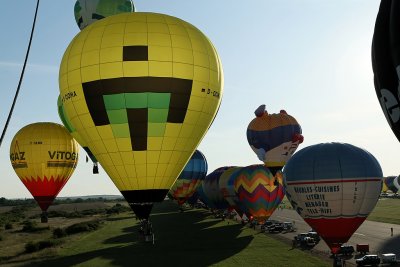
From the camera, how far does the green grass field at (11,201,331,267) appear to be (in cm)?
3269

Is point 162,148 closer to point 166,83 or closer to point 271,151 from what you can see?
point 166,83

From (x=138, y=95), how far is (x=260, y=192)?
92.7 feet

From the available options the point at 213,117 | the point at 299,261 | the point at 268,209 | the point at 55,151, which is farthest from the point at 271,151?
the point at 213,117

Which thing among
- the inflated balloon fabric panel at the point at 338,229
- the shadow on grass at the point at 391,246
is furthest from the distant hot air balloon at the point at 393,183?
the inflated balloon fabric panel at the point at 338,229

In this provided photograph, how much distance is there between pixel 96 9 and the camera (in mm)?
42625

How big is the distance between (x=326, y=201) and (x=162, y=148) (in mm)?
11697

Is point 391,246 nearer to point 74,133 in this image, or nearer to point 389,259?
point 389,259

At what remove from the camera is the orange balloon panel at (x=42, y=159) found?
42188 millimetres

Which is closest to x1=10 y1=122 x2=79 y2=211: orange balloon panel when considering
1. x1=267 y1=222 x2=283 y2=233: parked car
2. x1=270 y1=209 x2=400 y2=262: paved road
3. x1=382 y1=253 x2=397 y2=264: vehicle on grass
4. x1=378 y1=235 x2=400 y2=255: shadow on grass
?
x1=267 y1=222 x2=283 y2=233: parked car

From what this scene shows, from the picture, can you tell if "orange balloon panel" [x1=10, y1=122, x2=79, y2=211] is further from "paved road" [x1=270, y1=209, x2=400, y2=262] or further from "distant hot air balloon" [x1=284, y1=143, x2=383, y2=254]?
"distant hot air balloon" [x1=284, y1=143, x2=383, y2=254]

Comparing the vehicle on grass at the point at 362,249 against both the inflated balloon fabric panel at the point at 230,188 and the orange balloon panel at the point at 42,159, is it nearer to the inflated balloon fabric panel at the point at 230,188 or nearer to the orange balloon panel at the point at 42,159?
the inflated balloon fabric panel at the point at 230,188

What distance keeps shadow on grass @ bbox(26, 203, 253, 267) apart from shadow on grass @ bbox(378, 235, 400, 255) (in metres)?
11.5

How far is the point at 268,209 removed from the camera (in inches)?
1913

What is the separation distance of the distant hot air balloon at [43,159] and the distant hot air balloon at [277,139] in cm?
2111
